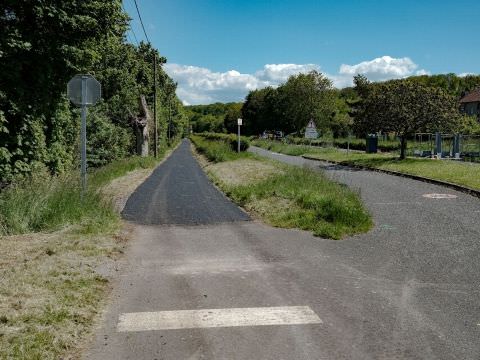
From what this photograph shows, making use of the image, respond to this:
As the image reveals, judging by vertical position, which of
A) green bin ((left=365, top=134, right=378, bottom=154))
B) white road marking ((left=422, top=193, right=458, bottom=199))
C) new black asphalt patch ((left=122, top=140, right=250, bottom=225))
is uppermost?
green bin ((left=365, top=134, right=378, bottom=154))

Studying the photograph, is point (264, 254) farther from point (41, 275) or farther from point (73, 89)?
point (73, 89)

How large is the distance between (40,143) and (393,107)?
2025 cm

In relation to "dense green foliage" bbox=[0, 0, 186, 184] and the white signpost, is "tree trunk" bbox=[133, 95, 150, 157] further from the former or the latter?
the white signpost

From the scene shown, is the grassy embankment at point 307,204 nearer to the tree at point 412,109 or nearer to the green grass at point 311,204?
the green grass at point 311,204

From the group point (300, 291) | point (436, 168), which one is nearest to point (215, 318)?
point (300, 291)

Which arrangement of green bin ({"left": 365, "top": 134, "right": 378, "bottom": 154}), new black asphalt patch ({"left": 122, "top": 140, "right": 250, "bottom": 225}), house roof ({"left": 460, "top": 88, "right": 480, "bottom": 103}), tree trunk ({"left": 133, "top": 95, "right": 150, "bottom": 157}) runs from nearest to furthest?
new black asphalt patch ({"left": 122, "top": 140, "right": 250, "bottom": 225})
tree trunk ({"left": 133, "top": 95, "right": 150, "bottom": 157})
green bin ({"left": 365, "top": 134, "right": 378, "bottom": 154})
house roof ({"left": 460, "top": 88, "right": 480, "bottom": 103})

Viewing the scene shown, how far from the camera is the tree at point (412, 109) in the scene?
26641 millimetres

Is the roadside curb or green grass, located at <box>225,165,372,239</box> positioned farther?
the roadside curb

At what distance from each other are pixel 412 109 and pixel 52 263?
79.6ft

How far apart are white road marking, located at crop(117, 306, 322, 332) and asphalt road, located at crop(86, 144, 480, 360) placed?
3 centimetres

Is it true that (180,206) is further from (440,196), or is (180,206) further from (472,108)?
(472,108)

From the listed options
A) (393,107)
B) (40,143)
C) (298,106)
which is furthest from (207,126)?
(40,143)

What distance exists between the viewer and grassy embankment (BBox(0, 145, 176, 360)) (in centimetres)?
416

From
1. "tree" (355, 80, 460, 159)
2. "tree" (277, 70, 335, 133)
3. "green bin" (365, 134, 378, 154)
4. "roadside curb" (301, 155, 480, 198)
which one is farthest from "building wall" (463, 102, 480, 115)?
"roadside curb" (301, 155, 480, 198)
